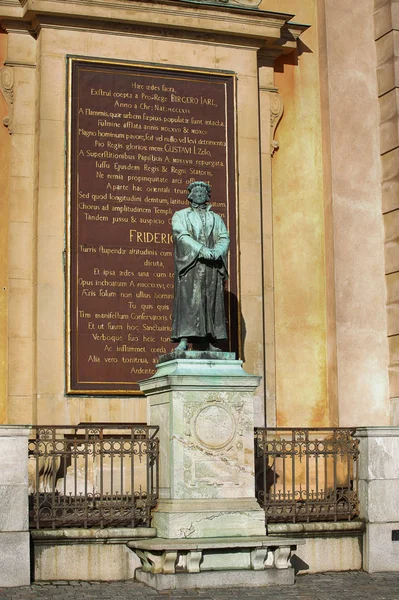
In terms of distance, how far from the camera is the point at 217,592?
1142 centimetres

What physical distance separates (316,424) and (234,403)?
4.24 metres

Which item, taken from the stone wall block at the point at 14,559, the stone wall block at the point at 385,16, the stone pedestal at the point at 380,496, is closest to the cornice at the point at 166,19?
the stone wall block at the point at 385,16

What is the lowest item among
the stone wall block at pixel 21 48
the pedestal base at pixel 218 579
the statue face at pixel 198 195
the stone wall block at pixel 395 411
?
the pedestal base at pixel 218 579

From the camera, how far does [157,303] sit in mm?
15562

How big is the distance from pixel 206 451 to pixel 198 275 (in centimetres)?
204

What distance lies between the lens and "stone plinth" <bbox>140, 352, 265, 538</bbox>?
12133 mm

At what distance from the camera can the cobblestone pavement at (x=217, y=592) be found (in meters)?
11.2

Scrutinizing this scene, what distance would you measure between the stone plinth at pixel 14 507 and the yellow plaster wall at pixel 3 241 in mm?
3259

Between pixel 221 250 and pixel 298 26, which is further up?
pixel 298 26

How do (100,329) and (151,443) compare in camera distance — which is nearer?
(151,443)

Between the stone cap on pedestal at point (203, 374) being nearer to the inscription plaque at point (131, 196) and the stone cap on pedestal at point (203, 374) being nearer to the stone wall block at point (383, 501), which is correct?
the stone wall block at point (383, 501)

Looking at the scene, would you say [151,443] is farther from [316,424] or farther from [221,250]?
[316,424]

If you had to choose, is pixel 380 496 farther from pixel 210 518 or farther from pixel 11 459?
pixel 11 459

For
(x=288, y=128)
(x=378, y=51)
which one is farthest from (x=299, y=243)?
(x=378, y=51)
